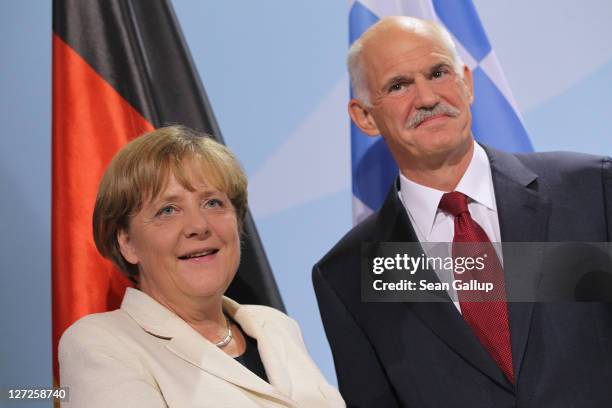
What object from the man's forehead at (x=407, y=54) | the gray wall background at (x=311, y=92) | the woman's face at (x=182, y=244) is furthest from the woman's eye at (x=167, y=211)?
the gray wall background at (x=311, y=92)

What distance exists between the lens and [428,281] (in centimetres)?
197

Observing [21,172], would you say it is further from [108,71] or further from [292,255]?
[292,255]

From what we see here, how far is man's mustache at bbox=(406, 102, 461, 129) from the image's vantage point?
2.04 m

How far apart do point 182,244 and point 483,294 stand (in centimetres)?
74

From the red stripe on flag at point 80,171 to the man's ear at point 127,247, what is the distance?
168mm

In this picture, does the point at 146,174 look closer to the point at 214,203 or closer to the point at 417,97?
the point at 214,203

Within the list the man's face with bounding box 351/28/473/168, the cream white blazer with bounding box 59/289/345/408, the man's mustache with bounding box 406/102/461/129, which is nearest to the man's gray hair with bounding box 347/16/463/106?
the man's face with bounding box 351/28/473/168

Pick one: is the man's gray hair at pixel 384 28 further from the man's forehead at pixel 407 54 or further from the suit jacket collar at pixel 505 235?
the suit jacket collar at pixel 505 235

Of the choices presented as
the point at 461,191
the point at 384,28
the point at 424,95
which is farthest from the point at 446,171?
the point at 384,28

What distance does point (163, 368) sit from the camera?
5.60ft

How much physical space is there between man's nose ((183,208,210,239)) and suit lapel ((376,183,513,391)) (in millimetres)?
507

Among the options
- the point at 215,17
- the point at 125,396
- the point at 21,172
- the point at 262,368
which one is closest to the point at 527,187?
the point at 262,368

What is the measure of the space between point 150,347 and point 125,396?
19 centimetres

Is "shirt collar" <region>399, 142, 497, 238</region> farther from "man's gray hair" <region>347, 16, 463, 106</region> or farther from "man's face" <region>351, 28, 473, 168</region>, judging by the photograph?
"man's gray hair" <region>347, 16, 463, 106</region>
